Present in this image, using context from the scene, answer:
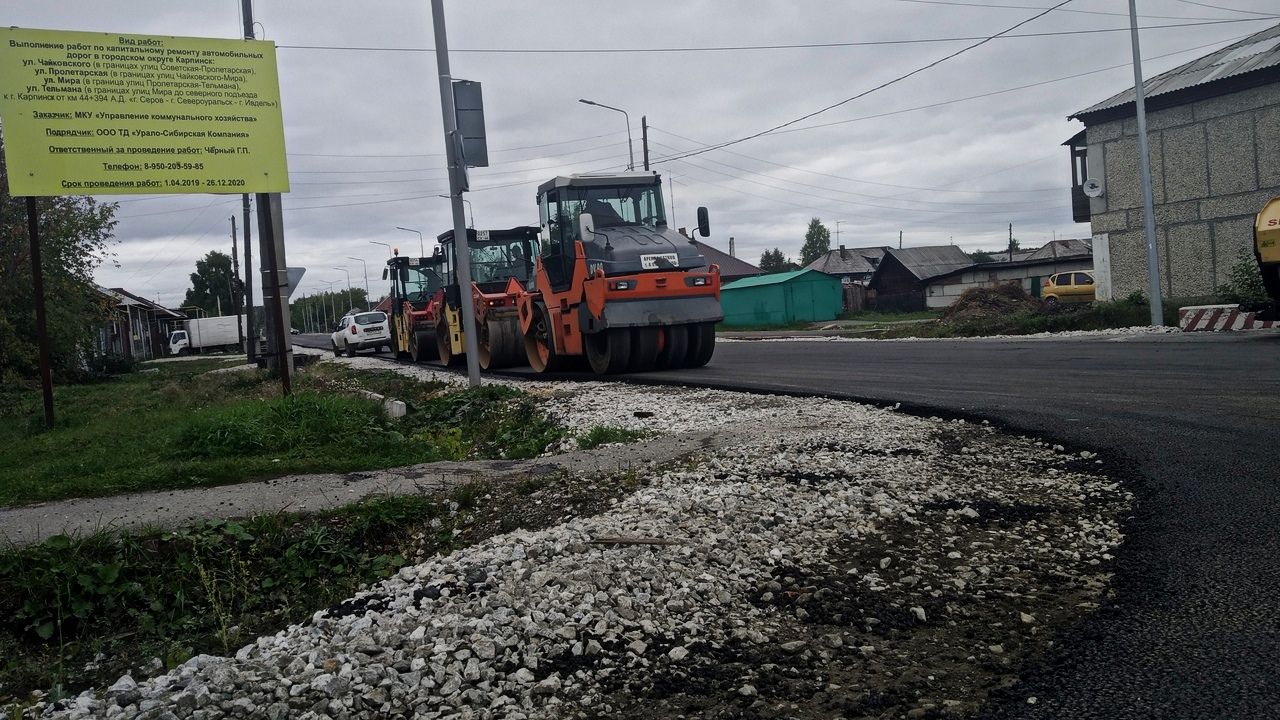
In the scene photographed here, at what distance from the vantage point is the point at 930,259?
202 feet

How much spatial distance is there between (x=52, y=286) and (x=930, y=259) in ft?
165

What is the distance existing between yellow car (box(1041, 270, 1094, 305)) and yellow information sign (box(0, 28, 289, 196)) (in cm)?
3653

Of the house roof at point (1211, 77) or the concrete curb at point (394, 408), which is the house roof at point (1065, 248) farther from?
the concrete curb at point (394, 408)

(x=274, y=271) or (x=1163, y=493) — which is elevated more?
(x=274, y=271)

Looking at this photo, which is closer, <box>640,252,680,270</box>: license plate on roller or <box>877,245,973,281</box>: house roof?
<box>640,252,680,270</box>: license plate on roller

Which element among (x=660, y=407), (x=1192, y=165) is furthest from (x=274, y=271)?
(x=1192, y=165)

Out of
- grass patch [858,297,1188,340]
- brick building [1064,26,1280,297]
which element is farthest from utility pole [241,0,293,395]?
brick building [1064,26,1280,297]

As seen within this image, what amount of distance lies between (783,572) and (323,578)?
253 cm

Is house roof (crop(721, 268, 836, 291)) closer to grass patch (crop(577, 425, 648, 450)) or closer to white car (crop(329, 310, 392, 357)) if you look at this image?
white car (crop(329, 310, 392, 357))

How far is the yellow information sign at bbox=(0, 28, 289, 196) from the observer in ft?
37.1

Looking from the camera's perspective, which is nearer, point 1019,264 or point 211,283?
point 1019,264

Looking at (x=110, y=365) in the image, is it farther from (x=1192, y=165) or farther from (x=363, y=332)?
(x=1192, y=165)

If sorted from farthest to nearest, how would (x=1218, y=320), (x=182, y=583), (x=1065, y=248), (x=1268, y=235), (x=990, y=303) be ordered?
(x=1065, y=248)
(x=990, y=303)
(x=1218, y=320)
(x=1268, y=235)
(x=182, y=583)

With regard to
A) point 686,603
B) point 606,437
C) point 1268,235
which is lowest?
point 686,603
